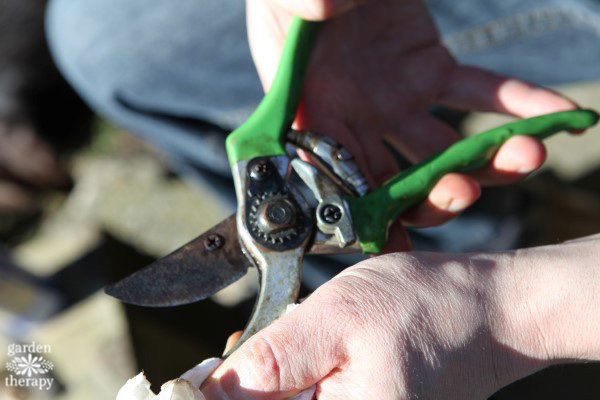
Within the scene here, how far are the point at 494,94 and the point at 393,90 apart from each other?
0.19 meters

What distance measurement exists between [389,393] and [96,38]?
46.3 inches

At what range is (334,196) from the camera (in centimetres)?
107

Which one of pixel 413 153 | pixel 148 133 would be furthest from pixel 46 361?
pixel 413 153

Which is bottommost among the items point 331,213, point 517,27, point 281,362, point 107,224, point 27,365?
point 107,224

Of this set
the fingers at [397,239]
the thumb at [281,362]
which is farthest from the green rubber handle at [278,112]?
the thumb at [281,362]

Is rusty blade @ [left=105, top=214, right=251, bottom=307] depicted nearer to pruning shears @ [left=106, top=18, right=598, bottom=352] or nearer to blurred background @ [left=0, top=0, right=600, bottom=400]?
pruning shears @ [left=106, top=18, right=598, bottom=352]

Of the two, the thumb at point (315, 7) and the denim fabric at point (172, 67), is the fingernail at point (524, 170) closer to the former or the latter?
the thumb at point (315, 7)

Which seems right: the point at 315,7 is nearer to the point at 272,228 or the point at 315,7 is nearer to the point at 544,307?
the point at 272,228

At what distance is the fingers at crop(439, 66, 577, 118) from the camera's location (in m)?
1.35

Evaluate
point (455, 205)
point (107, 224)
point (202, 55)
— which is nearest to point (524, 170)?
point (455, 205)

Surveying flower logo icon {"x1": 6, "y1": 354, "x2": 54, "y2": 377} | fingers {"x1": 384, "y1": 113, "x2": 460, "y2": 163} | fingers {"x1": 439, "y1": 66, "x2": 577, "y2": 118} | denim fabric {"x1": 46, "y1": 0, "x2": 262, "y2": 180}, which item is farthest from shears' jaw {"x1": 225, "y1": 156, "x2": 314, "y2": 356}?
flower logo icon {"x1": 6, "y1": 354, "x2": 54, "y2": 377}

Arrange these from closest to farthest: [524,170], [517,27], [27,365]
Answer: [524,170], [517,27], [27,365]

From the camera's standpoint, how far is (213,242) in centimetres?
106

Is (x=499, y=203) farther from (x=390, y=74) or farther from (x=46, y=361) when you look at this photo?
(x=46, y=361)
